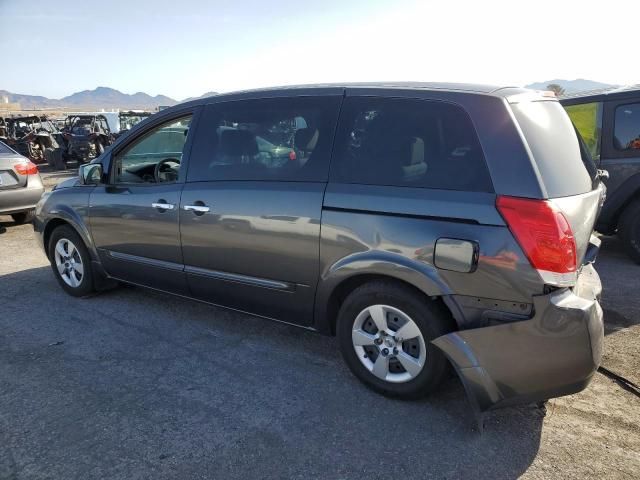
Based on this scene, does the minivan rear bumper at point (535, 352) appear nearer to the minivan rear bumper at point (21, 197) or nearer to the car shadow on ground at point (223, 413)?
the car shadow on ground at point (223, 413)

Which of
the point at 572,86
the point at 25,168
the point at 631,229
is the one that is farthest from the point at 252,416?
the point at 572,86

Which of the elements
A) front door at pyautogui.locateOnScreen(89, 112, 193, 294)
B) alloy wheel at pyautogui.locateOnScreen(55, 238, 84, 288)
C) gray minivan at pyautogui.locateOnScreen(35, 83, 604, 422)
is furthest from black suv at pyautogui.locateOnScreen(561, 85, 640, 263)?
alloy wheel at pyautogui.locateOnScreen(55, 238, 84, 288)

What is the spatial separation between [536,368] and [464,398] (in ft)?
2.14

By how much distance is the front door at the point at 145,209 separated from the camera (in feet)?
12.7

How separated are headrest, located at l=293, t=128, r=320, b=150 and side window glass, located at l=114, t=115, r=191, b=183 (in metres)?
1.29

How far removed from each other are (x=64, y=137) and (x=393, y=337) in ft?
58.7

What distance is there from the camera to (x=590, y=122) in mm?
5645

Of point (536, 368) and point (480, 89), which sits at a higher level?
point (480, 89)

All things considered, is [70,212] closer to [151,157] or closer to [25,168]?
[151,157]

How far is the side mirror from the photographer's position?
14.7 ft

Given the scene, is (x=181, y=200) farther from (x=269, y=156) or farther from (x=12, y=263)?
(x=12, y=263)

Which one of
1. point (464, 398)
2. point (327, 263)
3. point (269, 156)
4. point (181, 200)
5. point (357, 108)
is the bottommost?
point (464, 398)

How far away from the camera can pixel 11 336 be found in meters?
3.97

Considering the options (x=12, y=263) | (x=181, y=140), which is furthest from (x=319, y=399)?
(x=12, y=263)
